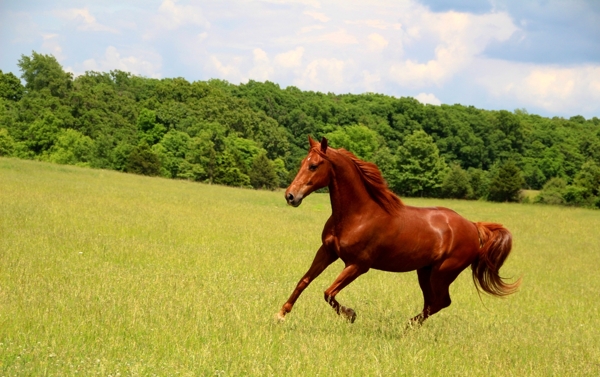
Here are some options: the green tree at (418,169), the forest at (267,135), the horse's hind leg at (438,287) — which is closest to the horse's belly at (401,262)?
the horse's hind leg at (438,287)

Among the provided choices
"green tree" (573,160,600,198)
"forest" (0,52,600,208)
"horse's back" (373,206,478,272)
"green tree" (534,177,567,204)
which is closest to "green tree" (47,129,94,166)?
"forest" (0,52,600,208)

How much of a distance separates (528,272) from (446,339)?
12.4 metres

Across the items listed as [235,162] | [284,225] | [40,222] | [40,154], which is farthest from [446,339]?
[40,154]

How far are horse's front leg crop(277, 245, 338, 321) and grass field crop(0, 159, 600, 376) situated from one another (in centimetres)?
25

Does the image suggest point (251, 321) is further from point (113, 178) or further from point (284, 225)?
point (113, 178)

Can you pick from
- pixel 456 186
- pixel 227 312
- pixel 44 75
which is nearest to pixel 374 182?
pixel 227 312

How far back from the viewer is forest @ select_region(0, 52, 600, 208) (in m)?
75.5

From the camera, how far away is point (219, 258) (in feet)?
46.5

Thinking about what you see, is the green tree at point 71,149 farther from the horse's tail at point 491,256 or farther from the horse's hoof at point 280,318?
the horse's hoof at point 280,318

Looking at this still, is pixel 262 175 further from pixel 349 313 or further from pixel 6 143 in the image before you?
pixel 349 313

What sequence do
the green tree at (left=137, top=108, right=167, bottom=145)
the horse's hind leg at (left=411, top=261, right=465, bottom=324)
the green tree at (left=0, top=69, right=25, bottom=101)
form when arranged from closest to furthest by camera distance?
the horse's hind leg at (left=411, top=261, right=465, bottom=324) → the green tree at (left=137, top=108, right=167, bottom=145) → the green tree at (left=0, top=69, right=25, bottom=101)

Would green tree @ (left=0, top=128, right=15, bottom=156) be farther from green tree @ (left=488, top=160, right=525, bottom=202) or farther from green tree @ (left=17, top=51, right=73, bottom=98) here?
green tree @ (left=488, top=160, right=525, bottom=202)

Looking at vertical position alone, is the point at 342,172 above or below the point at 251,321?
above

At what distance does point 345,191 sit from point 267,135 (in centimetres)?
8490
